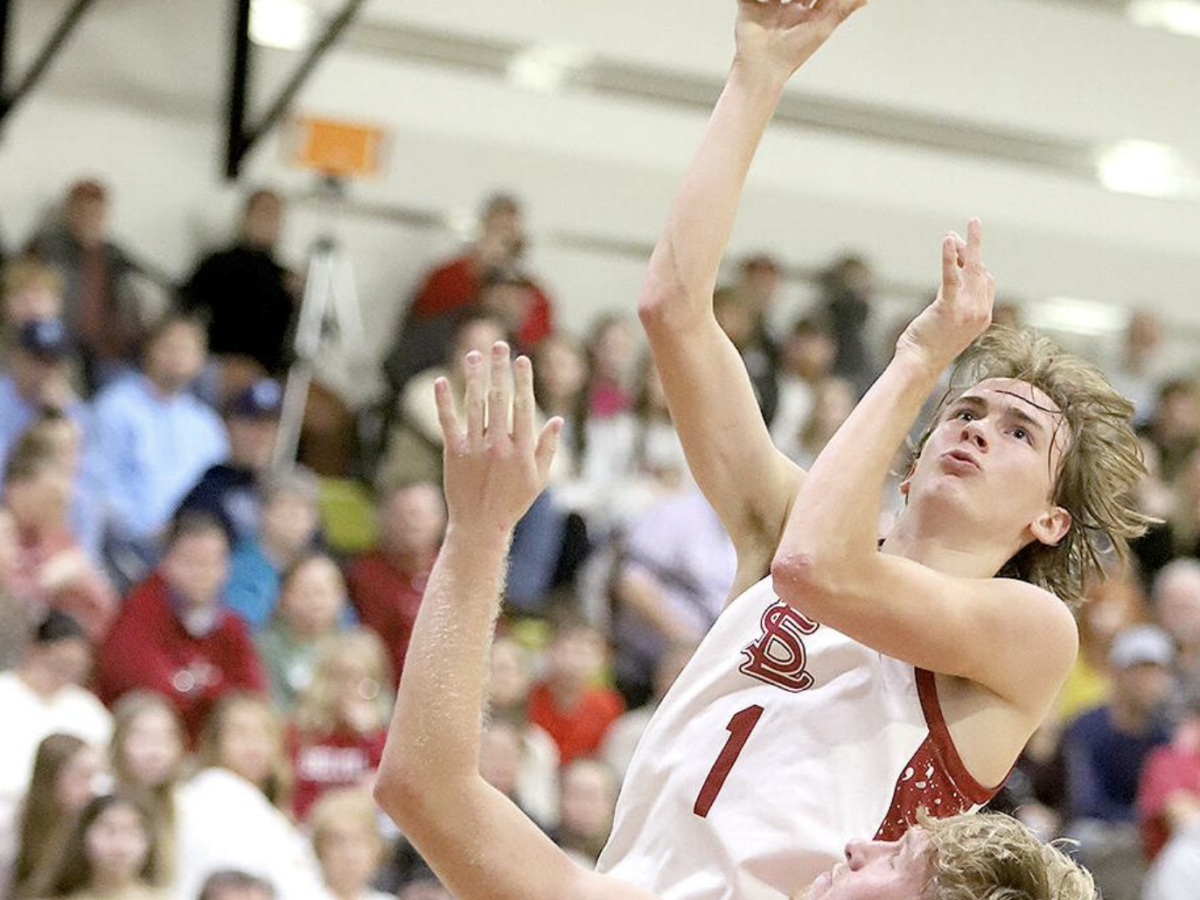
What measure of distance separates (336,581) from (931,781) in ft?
16.4

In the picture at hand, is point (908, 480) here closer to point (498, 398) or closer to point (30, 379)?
point (498, 398)

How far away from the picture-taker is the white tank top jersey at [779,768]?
3.11m

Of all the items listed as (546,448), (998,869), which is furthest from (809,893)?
(546,448)

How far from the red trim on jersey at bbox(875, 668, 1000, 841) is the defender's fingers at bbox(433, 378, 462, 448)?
90cm

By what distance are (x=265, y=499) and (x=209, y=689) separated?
1311mm

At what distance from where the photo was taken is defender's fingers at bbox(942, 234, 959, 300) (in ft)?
9.90

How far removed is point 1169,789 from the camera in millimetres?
8578

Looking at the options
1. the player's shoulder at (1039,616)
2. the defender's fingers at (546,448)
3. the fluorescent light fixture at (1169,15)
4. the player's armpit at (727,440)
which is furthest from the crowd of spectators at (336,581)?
the defender's fingers at (546,448)

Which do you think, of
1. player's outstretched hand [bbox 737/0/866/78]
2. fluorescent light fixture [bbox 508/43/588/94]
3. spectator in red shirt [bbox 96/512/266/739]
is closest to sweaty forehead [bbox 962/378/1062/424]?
player's outstretched hand [bbox 737/0/866/78]

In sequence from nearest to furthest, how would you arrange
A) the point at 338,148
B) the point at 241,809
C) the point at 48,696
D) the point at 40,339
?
the point at 241,809 < the point at 48,696 < the point at 40,339 < the point at 338,148

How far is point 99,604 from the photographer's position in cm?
761

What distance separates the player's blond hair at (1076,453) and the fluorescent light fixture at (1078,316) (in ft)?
32.9

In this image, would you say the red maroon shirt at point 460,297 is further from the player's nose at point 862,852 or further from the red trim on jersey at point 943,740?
the player's nose at point 862,852

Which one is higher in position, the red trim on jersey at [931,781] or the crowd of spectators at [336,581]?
the red trim on jersey at [931,781]
